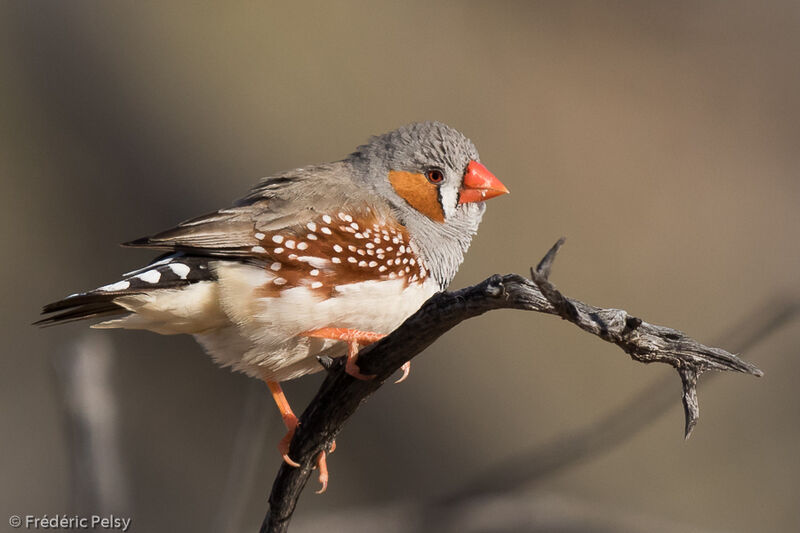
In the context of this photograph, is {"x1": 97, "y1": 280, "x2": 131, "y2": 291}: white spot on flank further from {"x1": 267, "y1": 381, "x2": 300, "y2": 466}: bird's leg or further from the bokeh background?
the bokeh background

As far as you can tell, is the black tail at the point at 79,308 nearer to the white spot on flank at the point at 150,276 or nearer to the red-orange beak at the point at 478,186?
the white spot on flank at the point at 150,276

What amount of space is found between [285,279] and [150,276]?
0.38 meters

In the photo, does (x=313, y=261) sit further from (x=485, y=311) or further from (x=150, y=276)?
(x=485, y=311)

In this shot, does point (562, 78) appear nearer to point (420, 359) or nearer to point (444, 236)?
point (420, 359)

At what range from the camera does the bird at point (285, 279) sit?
8.36ft

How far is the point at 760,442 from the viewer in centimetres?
544

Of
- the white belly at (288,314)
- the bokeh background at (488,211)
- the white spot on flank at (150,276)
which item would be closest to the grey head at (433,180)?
the white belly at (288,314)

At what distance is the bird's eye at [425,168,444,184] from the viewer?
9.89 ft

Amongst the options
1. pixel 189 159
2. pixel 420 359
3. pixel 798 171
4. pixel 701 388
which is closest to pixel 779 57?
pixel 798 171

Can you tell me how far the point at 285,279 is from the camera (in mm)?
2596

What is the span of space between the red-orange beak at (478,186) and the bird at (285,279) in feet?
0.62

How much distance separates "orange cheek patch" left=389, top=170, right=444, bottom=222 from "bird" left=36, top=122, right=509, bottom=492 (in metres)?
0.07

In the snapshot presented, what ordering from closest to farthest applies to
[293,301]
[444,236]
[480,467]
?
1. [293,301]
2. [444,236]
3. [480,467]

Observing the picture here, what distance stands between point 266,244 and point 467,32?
475 centimetres
